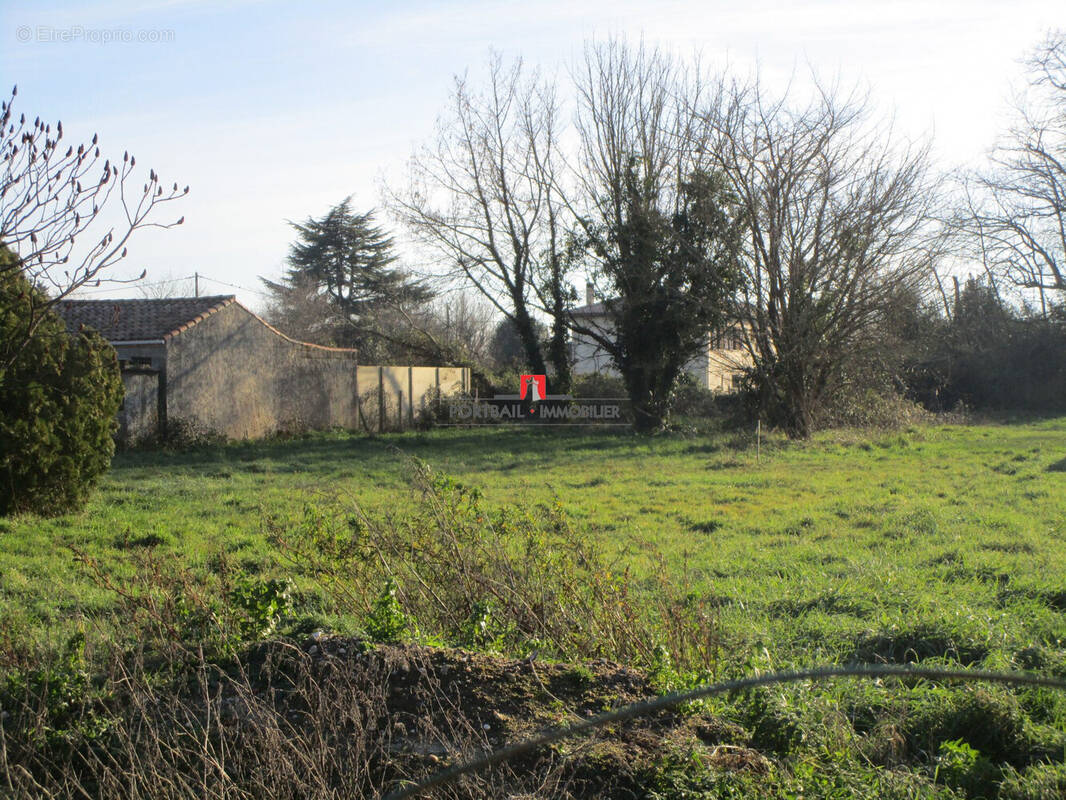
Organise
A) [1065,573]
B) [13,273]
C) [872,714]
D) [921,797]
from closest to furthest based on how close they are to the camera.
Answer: [921,797] → [872,714] → [13,273] → [1065,573]

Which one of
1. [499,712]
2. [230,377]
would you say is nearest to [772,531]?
[499,712]

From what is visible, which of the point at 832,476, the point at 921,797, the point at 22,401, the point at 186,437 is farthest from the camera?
the point at 186,437

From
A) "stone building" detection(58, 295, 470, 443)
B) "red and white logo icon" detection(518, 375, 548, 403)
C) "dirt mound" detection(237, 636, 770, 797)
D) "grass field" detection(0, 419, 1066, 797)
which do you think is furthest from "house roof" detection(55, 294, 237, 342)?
"dirt mound" detection(237, 636, 770, 797)

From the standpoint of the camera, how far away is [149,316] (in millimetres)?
21016

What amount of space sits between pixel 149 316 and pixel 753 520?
16.6 m

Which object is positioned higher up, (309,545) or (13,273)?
(13,273)

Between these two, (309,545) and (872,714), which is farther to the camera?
(309,545)

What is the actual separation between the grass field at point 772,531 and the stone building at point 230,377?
4.35ft

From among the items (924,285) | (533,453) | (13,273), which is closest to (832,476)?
(533,453)

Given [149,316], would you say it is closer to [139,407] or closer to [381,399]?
[139,407]

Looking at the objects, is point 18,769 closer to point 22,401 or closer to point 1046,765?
point 1046,765

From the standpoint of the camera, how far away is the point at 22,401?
9336 mm

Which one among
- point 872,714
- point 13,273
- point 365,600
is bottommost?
point 872,714

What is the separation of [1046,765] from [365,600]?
358 cm
